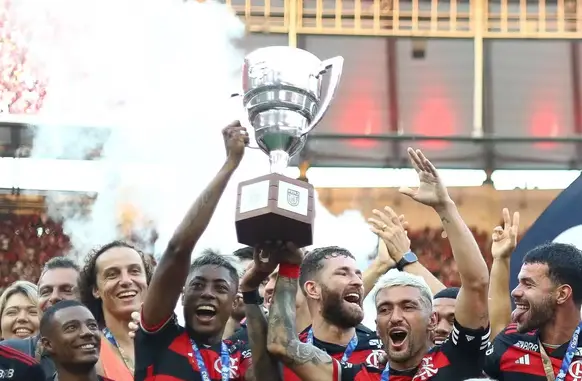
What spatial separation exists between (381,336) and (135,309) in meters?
1.08

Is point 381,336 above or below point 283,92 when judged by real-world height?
below

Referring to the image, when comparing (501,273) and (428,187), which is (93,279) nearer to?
(428,187)

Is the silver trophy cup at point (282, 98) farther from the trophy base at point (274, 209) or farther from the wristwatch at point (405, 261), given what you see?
the wristwatch at point (405, 261)

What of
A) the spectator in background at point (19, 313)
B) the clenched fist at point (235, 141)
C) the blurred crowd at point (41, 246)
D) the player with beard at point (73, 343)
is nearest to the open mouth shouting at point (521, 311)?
the clenched fist at point (235, 141)

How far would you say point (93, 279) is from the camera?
17.1ft

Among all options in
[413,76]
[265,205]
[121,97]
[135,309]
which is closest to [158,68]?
[121,97]

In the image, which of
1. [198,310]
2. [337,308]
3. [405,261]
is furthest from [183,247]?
[405,261]

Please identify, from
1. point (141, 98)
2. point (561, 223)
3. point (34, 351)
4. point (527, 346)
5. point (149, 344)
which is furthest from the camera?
point (141, 98)

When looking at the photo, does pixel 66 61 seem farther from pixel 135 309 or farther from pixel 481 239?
pixel 135 309

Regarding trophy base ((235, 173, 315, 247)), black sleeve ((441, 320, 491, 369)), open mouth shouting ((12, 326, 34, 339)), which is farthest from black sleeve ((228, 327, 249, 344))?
open mouth shouting ((12, 326, 34, 339))

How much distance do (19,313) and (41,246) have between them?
258 inches

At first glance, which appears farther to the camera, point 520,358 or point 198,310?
point 520,358

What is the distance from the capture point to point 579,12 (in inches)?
516

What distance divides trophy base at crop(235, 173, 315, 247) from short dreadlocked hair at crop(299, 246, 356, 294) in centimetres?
83
